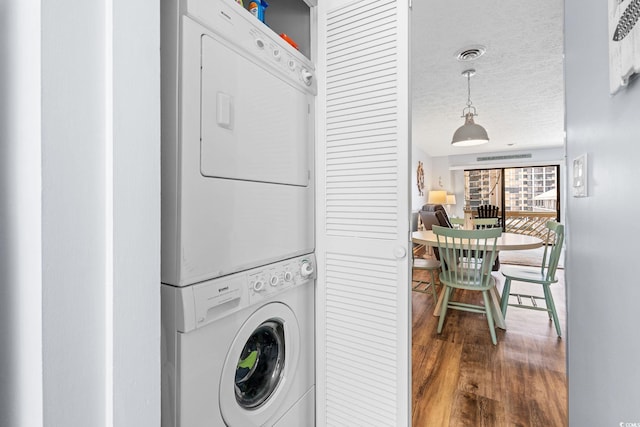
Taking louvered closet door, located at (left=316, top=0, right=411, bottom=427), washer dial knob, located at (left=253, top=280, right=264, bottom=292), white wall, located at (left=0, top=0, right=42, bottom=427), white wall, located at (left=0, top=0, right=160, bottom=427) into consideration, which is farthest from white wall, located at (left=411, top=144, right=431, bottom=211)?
white wall, located at (left=0, top=0, right=42, bottom=427)

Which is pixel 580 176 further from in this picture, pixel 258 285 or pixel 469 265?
pixel 469 265

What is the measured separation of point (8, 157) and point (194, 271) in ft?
1.53

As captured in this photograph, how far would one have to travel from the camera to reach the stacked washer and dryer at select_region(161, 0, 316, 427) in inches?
32.5

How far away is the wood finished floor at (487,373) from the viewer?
156 cm

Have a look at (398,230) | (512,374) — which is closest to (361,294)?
(398,230)

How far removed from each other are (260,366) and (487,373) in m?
1.56

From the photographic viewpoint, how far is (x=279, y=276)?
118 cm

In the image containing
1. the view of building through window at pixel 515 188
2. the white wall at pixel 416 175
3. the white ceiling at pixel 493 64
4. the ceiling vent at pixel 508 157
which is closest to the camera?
the white ceiling at pixel 493 64

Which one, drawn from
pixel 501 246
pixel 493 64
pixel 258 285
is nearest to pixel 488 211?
pixel 493 64

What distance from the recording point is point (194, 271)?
862 mm

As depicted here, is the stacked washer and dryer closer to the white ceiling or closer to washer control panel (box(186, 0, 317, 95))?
washer control panel (box(186, 0, 317, 95))

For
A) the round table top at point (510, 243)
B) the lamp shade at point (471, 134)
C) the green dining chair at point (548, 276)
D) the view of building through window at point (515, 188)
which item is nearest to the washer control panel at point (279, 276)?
the round table top at point (510, 243)

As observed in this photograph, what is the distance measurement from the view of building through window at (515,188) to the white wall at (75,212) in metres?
8.72

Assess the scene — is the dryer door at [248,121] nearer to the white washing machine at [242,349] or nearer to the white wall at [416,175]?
the white washing machine at [242,349]
